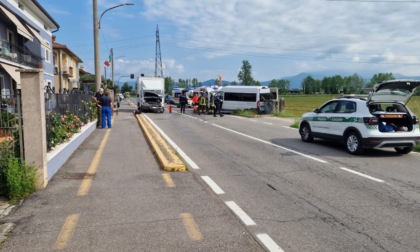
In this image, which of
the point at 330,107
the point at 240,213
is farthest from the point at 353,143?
the point at 240,213

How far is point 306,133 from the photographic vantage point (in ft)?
44.1

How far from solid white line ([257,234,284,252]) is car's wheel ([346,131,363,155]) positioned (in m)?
6.91

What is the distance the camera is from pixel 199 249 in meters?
4.05

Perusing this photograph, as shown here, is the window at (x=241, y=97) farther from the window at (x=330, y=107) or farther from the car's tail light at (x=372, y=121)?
the car's tail light at (x=372, y=121)

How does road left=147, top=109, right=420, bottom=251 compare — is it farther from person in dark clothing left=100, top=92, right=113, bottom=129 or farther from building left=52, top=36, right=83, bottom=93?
building left=52, top=36, right=83, bottom=93

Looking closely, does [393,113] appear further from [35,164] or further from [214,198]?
[35,164]

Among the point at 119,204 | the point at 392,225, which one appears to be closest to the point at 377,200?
the point at 392,225

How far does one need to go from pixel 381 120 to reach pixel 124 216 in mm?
8084

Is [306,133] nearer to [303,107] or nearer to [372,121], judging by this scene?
[372,121]

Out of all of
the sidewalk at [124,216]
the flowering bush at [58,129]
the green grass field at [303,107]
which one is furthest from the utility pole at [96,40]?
the sidewalk at [124,216]

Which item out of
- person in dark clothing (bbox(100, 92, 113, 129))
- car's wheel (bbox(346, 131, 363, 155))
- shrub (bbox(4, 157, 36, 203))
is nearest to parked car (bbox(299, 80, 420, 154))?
car's wheel (bbox(346, 131, 363, 155))

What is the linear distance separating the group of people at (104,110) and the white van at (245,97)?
15.8 m

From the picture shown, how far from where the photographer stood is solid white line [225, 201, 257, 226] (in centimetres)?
489

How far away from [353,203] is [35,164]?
527cm
